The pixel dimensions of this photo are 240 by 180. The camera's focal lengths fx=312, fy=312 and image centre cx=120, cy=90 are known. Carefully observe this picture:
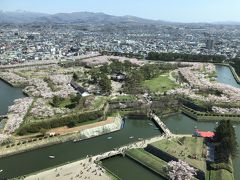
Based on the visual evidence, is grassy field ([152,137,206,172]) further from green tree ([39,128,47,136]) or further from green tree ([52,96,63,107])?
green tree ([52,96,63,107])

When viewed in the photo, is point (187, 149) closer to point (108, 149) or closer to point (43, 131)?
point (108, 149)

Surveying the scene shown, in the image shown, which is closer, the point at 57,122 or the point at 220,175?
the point at 220,175

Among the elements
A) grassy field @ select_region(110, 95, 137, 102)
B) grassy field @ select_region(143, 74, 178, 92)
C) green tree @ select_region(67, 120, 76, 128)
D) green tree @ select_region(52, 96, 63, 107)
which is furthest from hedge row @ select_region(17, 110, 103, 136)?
grassy field @ select_region(143, 74, 178, 92)

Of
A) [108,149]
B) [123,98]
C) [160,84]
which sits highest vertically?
[123,98]

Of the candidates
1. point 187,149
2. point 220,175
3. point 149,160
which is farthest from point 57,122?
point 220,175

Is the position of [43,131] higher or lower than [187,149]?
lower
